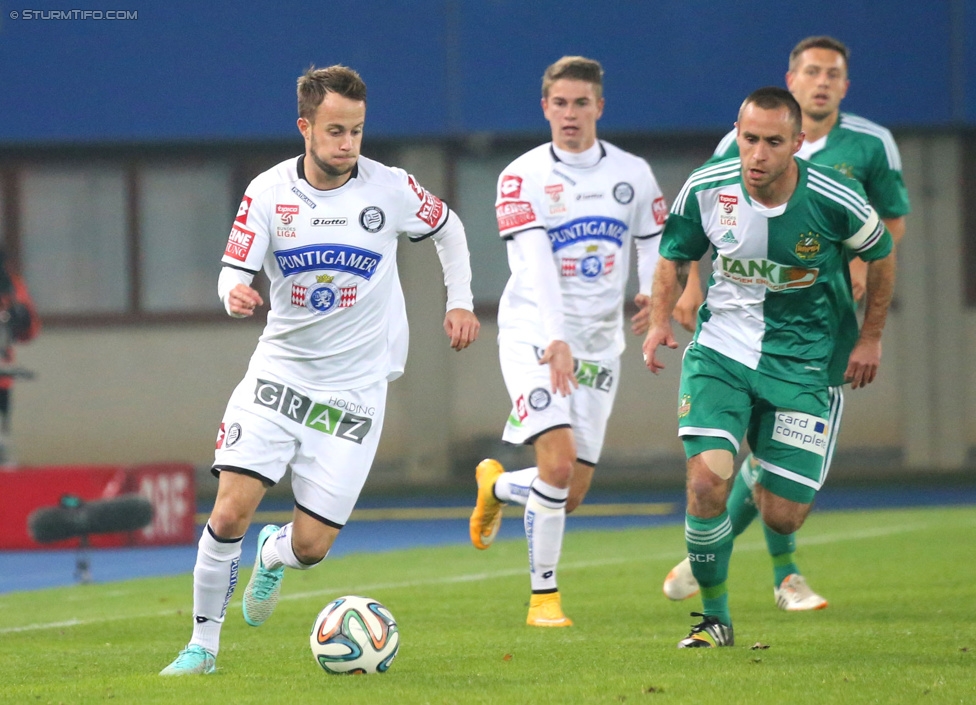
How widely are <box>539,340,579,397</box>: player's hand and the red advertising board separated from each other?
21.5 ft

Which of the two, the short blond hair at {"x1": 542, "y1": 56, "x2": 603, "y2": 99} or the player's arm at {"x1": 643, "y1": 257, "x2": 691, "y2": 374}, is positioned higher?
the short blond hair at {"x1": 542, "y1": 56, "x2": 603, "y2": 99}

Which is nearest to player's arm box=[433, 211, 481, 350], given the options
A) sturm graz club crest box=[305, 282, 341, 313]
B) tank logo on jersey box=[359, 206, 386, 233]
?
tank logo on jersey box=[359, 206, 386, 233]

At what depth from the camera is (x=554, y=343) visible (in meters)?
7.65

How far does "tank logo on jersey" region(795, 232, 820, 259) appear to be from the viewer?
685 centimetres

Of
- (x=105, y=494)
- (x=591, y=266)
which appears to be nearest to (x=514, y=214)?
(x=591, y=266)

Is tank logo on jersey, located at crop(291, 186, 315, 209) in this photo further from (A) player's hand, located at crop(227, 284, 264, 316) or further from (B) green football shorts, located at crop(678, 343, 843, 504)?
(B) green football shorts, located at crop(678, 343, 843, 504)

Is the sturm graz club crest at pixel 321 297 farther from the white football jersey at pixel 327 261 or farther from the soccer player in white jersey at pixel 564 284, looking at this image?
the soccer player in white jersey at pixel 564 284

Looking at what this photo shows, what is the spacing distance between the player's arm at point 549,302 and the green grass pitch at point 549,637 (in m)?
1.22

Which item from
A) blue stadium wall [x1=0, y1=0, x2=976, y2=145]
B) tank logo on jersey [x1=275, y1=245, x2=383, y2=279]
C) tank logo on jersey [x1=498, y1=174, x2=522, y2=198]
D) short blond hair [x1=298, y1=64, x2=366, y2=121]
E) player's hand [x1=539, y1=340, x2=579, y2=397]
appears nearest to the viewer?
short blond hair [x1=298, y1=64, x2=366, y2=121]

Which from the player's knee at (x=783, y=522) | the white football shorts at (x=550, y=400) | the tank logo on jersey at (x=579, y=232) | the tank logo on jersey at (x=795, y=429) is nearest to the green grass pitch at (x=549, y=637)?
the player's knee at (x=783, y=522)

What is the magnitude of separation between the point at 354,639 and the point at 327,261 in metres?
1.53

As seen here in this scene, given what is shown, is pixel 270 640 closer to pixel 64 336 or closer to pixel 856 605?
pixel 856 605

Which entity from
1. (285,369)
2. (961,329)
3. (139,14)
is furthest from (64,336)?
(285,369)

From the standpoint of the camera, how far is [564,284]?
8.49m
